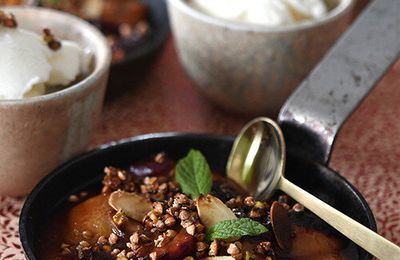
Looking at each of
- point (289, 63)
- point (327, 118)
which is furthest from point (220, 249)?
point (289, 63)

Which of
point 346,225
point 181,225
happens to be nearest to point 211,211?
point 181,225

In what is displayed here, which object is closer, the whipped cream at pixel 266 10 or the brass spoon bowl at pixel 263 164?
the brass spoon bowl at pixel 263 164

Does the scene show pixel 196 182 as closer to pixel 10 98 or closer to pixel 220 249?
pixel 220 249

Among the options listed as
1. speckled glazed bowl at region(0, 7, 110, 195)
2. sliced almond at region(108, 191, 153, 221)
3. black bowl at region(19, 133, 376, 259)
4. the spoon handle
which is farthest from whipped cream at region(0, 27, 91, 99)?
the spoon handle

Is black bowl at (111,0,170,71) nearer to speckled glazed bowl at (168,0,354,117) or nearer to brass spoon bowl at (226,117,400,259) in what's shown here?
speckled glazed bowl at (168,0,354,117)

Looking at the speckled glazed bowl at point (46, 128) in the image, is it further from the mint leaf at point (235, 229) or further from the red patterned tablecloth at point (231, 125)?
the mint leaf at point (235, 229)

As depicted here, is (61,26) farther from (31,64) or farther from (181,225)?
(181,225)

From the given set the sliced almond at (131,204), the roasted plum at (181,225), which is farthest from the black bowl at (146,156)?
the sliced almond at (131,204)
